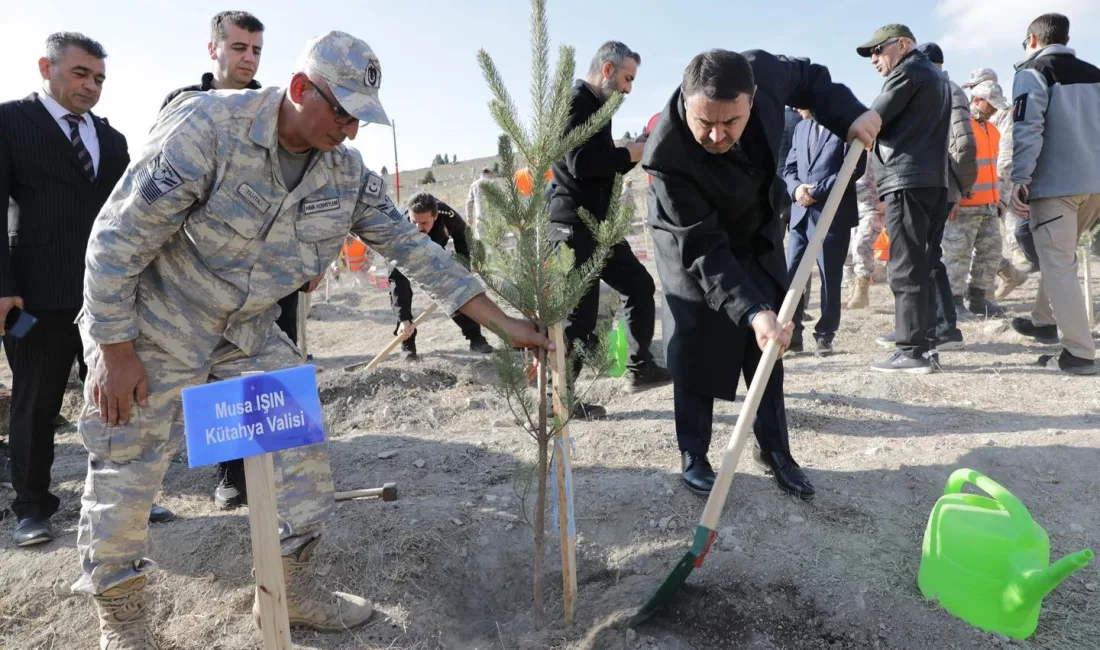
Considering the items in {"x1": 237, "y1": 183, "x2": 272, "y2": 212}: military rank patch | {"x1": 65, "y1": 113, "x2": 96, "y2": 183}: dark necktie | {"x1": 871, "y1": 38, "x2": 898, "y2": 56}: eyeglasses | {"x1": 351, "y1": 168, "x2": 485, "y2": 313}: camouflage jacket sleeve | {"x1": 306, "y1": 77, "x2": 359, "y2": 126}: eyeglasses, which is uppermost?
{"x1": 871, "y1": 38, "x2": 898, "y2": 56}: eyeglasses

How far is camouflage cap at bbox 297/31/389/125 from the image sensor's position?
188cm

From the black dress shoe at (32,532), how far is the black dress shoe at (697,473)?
277 cm

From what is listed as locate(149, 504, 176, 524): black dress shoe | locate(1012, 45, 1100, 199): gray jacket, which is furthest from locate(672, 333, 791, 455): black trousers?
locate(1012, 45, 1100, 199): gray jacket

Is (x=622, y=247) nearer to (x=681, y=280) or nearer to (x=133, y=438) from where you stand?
(x=681, y=280)

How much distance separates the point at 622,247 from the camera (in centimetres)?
438

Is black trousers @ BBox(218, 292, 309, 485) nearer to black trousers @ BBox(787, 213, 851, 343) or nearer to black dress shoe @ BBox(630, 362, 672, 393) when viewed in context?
black dress shoe @ BBox(630, 362, 672, 393)

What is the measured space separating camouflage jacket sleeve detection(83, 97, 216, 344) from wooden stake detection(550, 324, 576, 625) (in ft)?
3.71

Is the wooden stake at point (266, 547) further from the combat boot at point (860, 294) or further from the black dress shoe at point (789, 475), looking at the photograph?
the combat boot at point (860, 294)

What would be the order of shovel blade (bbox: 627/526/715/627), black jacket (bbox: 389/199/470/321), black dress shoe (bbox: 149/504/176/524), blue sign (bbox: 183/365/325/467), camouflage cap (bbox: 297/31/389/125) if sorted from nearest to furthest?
blue sign (bbox: 183/365/325/467)
camouflage cap (bbox: 297/31/389/125)
shovel blade (bbox: 627/526/715/627)
black dress shoe (bbox: 149/504/176/524)
black jacket (bbox: 389/199/470/321)

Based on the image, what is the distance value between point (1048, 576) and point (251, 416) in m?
2.33

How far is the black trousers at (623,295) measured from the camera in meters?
3.94

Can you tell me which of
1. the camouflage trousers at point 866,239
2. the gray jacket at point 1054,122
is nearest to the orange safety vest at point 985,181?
the camouflage trousers at point 866,239

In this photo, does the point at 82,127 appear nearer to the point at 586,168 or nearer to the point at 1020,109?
the point at 586,168

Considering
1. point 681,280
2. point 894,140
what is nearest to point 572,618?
point 681,280
